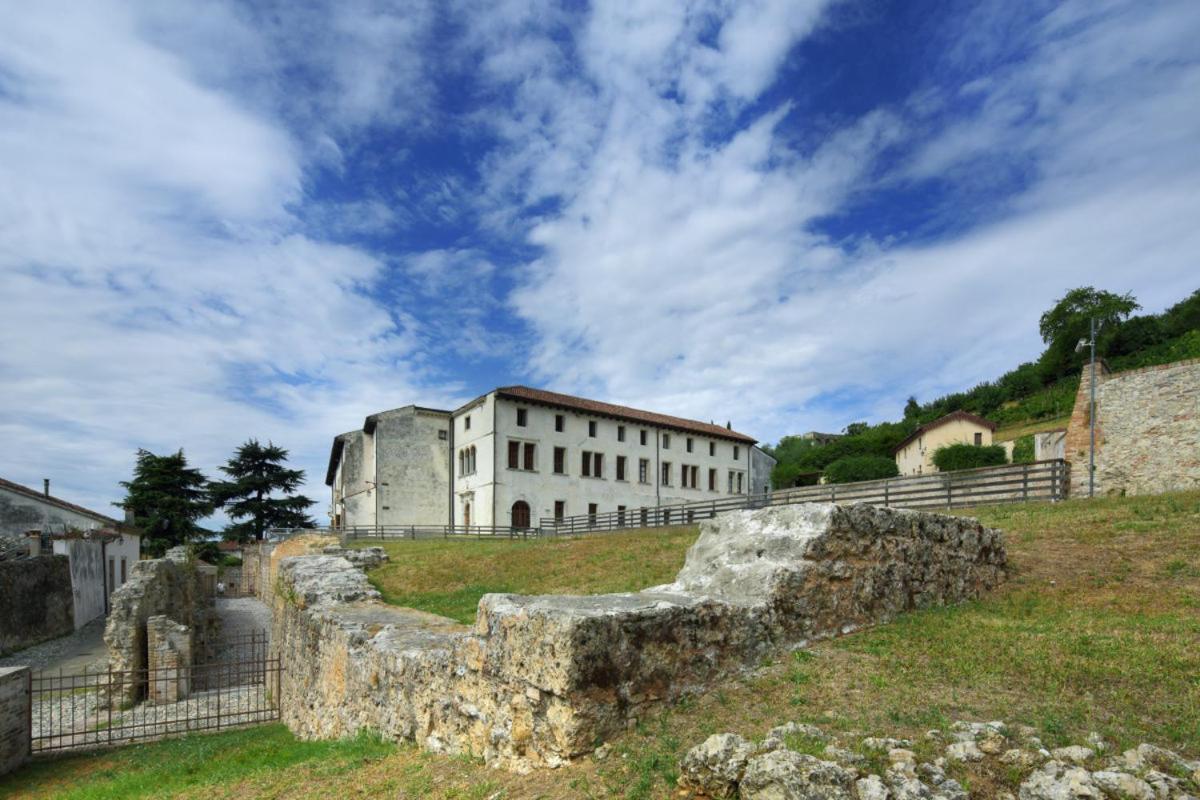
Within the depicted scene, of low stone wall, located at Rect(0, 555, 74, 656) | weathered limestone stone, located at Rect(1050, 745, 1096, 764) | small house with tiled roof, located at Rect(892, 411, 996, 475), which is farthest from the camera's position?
small house with tiled roof, located at Rect(892, 411, 996, 475)

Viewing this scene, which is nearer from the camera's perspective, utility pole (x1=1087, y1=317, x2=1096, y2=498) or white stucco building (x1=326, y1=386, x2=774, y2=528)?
utility pole (x1=1087, y1=317, x2=1096, y2=498)

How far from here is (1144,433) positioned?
18.3 meters

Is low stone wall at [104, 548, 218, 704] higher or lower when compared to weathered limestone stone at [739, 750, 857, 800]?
lower

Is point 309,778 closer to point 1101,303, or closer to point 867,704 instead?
point 867,704

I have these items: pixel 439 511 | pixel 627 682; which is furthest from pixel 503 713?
pixel 439 511

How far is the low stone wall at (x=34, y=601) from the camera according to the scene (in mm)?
23203

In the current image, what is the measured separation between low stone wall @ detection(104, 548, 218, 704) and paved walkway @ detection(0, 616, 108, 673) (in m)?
2.20

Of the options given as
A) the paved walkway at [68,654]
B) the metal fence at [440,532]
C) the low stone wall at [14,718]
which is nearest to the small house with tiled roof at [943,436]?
the metal fence at [440,532]

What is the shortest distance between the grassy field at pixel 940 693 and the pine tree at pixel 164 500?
1549 inches

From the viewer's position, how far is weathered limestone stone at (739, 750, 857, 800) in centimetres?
338

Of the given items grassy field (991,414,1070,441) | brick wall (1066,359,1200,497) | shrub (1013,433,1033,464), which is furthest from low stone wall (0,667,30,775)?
grassy field (991,414,1070,441)

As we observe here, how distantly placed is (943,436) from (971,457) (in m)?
10.0

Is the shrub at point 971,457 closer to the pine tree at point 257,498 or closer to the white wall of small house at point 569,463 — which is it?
the white wall of small house at point 569,463

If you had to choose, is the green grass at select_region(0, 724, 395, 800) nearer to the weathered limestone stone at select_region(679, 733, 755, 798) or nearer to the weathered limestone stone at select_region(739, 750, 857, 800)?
the weathered limestone stone at select_region(679, 733, 755, 798)
